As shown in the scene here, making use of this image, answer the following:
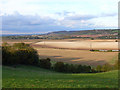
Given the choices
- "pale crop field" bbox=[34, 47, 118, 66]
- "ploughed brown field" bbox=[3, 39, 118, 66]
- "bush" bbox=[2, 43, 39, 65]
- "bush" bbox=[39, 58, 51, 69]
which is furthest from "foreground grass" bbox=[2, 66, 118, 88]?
"ploughed brown field" bbox=[3, 39, 118, 66]

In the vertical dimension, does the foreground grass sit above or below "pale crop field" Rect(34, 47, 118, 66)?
above

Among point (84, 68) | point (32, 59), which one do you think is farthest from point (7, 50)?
point (84, 68)

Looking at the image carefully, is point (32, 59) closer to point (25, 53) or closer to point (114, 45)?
point (25, 53)

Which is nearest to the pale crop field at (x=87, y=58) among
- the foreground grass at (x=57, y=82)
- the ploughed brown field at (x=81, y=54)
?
the ploughed brown field at (x=81, y=54)

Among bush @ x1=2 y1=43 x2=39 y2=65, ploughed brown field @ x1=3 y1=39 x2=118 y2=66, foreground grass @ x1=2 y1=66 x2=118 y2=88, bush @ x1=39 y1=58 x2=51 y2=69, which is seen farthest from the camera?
ploughed brown field @ x1=3 y1=39 x2=118 y2=66

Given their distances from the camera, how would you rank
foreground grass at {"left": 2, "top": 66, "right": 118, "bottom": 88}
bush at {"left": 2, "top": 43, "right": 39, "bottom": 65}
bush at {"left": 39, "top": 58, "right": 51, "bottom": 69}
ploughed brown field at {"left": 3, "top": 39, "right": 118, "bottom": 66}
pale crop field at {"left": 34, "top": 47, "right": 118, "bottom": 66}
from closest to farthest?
1. foreground grass at {"left": 2, "top": 66, "right": 118, "bottom": 88}
2. bush at {"left": 2, "top": 43, "right": 39, "bottom": 65}
3. bush at {"left": 39, "top": 58, "right": 51, "bottom": 69}
4. pale crop field at {"left": 34, "top": 47, "right": 118, "bottom": 66}
5. ploughed brown field at {"left": 3, "top": 39, "right": 118, "bottom": 66}

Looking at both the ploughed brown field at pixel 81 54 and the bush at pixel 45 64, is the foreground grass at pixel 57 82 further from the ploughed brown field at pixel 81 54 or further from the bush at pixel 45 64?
the ploughed brown field at pixel 81 54

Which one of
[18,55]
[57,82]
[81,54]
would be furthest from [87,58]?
[57,82]

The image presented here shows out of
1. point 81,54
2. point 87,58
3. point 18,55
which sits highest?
point 18,55

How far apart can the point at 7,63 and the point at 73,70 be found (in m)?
14.3

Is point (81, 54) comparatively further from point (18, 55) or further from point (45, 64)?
point (18, 55)

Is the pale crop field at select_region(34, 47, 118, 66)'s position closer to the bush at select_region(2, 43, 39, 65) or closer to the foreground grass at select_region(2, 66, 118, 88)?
the bush at select_region(2, 43, 39, 65)

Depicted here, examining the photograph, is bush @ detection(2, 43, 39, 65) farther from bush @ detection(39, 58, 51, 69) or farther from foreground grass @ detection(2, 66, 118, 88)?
foreground grass @ detection(2, 66, 118, 88)

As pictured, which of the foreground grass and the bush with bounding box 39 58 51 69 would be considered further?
the bush with bounding box 39 58 51 69
